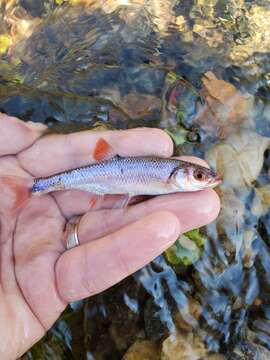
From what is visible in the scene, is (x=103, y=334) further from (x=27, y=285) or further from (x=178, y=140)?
(x=178, y=140)

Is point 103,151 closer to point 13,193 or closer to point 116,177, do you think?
point 116,177

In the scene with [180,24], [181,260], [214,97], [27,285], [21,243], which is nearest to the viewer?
[27,285]

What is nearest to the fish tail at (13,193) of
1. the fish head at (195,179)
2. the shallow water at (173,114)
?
the shallow water at (173,114)

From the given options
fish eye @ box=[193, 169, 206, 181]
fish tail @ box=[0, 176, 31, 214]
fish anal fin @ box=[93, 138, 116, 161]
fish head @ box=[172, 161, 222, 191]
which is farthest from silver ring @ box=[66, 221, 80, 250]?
fish eye @ box=[193, 169, 206, 181]

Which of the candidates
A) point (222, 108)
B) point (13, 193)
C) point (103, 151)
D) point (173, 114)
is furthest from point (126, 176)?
point (222, 108)

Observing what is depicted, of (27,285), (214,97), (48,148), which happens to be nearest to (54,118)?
(48,148)
